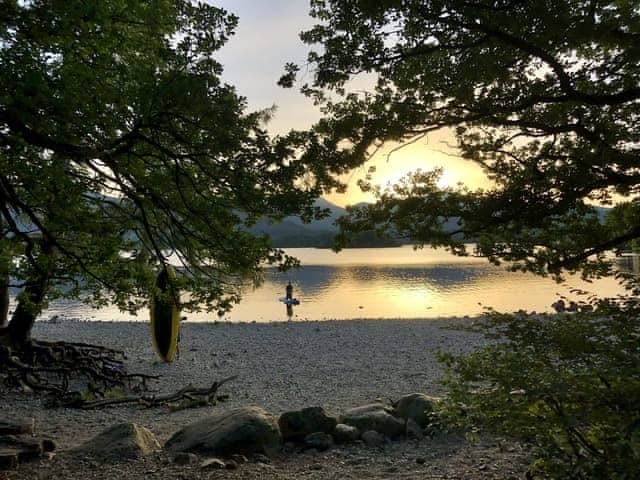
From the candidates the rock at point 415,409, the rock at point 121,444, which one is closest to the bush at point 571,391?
the rock at point 415,409

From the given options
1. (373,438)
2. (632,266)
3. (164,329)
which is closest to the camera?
(373,438)

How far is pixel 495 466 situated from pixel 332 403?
17.1 ft

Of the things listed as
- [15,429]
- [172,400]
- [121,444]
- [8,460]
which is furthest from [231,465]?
[172,400]

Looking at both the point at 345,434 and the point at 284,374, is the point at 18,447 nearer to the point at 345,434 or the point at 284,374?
the point at 345,434

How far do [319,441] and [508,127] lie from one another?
17.4 ft

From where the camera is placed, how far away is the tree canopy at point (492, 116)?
4.59 m

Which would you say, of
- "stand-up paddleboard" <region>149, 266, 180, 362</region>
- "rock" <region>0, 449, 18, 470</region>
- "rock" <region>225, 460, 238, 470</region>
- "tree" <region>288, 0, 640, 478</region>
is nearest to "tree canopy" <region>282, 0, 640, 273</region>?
"tree" <region>288, 0, 640, 478</region>

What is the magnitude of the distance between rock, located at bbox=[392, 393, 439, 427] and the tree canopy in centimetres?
382

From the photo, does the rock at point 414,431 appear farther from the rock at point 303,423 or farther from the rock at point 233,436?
the rock at point 233,436

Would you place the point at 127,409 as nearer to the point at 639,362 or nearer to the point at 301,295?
the point at 639,362

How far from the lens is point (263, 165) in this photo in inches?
193

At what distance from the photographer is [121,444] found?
679 centimetres

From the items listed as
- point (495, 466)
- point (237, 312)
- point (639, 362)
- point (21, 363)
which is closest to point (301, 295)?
point (237, 312)

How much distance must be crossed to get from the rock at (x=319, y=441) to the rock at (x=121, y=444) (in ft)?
7.49
